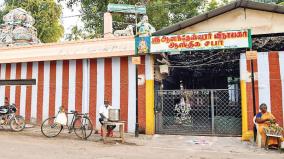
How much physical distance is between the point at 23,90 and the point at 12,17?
619cm

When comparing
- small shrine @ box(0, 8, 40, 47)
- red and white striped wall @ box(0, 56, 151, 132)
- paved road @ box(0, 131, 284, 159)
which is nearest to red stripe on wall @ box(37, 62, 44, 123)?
red and white striped wall @ box(0, 56, 151, 132)

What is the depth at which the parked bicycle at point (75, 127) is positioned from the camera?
11.7 meters

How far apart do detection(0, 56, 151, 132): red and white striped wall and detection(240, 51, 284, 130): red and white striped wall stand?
159 inches

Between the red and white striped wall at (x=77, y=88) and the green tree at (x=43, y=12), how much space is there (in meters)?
18.3

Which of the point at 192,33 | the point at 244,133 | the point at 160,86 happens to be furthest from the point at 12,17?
the point at 244,133

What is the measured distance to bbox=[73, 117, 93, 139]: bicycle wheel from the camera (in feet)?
38.3

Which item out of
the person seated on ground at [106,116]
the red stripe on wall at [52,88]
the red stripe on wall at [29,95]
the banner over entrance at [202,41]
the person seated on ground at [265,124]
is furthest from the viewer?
the red stripe on wall at [29,95]

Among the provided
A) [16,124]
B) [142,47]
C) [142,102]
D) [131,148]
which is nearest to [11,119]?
[16,124]

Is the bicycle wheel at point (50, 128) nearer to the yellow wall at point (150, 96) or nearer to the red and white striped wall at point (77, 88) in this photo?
the red and white striped wall at point (77, 88)

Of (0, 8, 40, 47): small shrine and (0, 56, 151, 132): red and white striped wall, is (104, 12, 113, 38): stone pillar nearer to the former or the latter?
(0, 56, 151, 132): red and white striped wall

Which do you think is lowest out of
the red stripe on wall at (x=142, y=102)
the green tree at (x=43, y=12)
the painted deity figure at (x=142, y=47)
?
the red stripe on wall at (x=142, y=102)

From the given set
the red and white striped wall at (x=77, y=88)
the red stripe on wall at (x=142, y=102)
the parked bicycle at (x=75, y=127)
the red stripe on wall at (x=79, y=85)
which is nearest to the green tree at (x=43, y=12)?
the red and white striped wall at (x=77, y=88)

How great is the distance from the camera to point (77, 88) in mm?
14242

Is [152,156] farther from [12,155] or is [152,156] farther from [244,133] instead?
[244,133]
